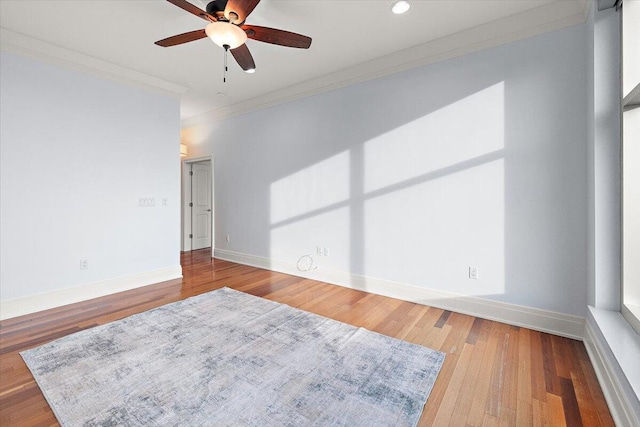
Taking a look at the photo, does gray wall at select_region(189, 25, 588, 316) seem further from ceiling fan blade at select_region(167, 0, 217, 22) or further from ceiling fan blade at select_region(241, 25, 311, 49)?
ceiling fan blade at select_region(167, 0, 217, 22)

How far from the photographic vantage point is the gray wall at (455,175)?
239 cm

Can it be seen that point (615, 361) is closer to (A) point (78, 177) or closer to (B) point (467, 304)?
(B) point (467, 304)

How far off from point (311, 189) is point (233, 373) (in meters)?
Result: 2.65

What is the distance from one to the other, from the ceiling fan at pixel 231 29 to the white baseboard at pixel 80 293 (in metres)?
2.92

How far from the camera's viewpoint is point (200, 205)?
21.0ft

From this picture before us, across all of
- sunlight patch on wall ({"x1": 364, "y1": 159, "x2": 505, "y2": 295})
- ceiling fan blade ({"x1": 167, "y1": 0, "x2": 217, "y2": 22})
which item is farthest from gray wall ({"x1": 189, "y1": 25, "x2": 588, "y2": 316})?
ceiling fan blade ({"x1": 167, "y1": 0, "x2": 217, "y2": 22})

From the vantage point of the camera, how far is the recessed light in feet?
7.75

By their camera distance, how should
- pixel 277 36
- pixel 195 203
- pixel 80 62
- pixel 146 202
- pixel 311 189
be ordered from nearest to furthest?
1. pixel 277 36
2. pixel 80 62
3. pixel 146 202
4. pixel 311 189
5. pixel 195 203

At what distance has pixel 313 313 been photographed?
288cm

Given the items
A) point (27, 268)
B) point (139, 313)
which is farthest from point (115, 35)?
point (139, 313)

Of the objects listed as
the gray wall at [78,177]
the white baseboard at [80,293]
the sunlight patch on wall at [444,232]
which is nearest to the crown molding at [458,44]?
the sunlight patch on wall at [444,232]

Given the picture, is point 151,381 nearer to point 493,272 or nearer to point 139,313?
point 139,313

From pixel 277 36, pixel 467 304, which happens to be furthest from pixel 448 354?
pixel 277 36

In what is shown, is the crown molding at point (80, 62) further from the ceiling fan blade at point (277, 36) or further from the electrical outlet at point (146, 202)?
the ceiling fan blade at point (277, 36)
